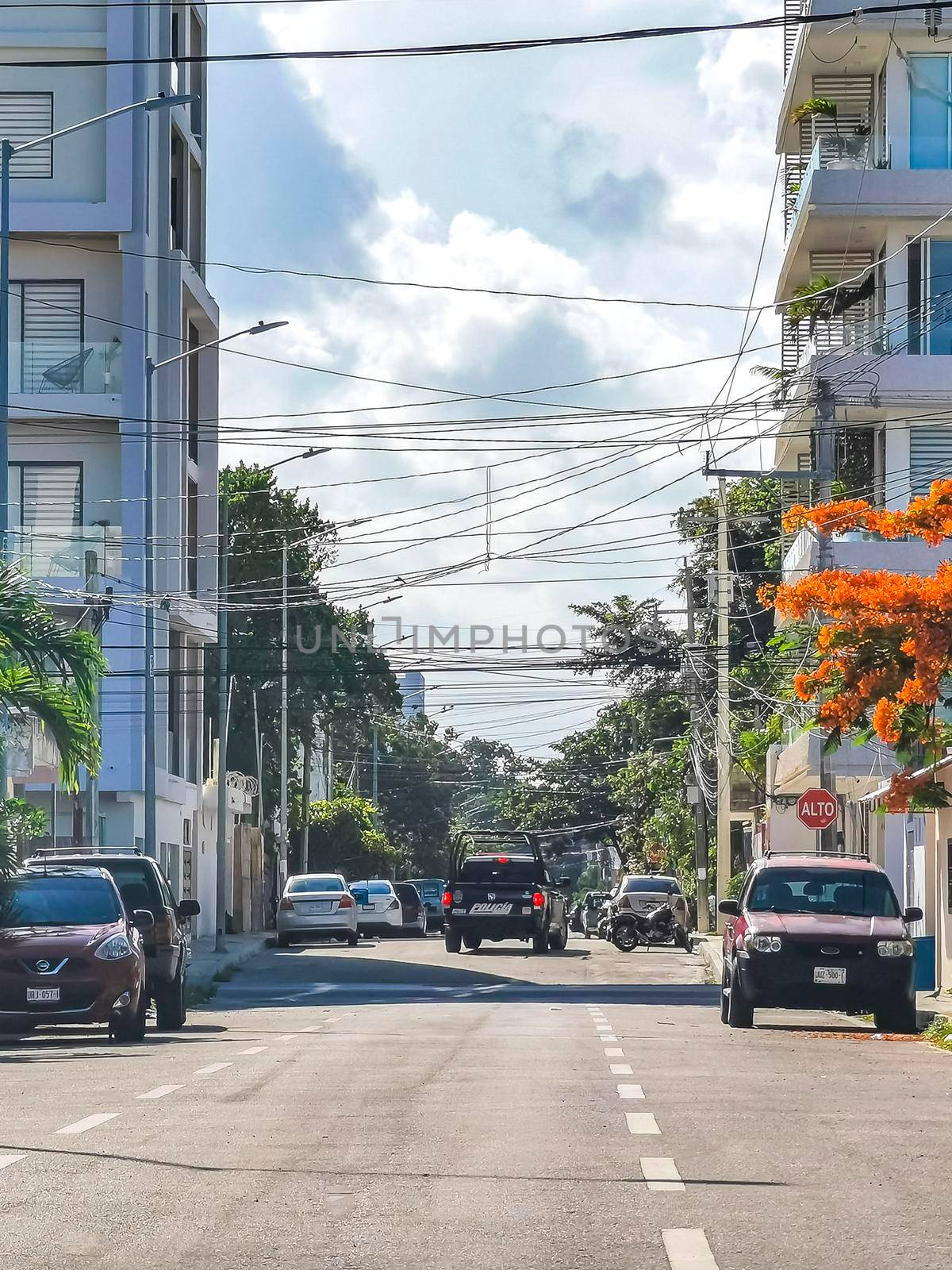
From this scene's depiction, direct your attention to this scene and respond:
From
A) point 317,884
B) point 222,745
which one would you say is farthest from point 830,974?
point 317,884

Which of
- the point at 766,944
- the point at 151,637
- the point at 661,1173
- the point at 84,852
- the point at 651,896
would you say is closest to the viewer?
the point at 661,1173

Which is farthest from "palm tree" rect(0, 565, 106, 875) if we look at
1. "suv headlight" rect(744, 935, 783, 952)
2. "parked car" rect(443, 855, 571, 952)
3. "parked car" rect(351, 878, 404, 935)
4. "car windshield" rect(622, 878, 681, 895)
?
"parked car" rect(351, 878, 404, 935)

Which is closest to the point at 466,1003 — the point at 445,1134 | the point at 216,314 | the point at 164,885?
the point at 164,885

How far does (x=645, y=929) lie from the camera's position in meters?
48.3

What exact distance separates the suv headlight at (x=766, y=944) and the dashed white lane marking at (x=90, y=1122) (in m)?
9.65

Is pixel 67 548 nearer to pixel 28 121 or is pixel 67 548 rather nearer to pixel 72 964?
pixel 28 121

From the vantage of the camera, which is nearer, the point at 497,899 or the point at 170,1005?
the point at 170,1005

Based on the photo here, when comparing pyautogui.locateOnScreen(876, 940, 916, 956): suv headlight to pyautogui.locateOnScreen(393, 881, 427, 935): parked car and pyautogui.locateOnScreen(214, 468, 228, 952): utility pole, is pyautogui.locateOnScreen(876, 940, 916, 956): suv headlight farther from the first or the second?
pyautogui.locateOnScreen(393, 881, 427, 935): parked car

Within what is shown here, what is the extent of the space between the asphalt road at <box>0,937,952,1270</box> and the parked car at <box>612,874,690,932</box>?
2799cm

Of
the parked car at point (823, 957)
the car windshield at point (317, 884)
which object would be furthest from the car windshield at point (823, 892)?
the car windshield at point (317, 884)

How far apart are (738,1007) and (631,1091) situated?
298 inches

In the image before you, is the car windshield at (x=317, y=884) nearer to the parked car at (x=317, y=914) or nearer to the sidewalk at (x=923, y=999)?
the parked car at (x=317, y=914)

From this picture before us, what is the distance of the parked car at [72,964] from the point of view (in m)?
19.8

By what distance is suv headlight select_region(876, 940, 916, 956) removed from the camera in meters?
21.2
